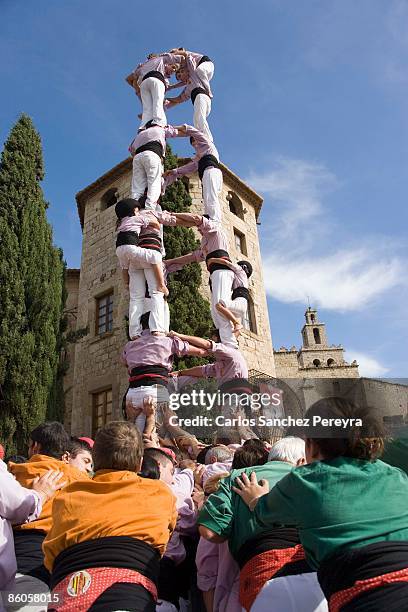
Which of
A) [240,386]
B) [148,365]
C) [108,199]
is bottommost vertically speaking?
[240,386]

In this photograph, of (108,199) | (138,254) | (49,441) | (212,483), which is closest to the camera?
(212,483)

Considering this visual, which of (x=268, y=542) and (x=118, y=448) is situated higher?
(x=118, y=448)

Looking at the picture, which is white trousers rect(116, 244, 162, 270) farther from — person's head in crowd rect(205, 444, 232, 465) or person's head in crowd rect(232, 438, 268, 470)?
person's head in crowd rect(232, 438, 268, 470)

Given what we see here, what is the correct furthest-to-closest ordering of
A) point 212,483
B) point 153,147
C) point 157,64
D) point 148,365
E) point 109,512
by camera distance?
point 157,64 → point 153,147 → point 148,365 → point 212,483 → point 109,512

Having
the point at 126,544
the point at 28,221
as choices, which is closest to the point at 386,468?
the point at 126,544

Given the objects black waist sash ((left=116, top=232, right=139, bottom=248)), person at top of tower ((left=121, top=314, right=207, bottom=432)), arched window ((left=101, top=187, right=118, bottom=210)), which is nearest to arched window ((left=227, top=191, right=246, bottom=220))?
arched window ((left=101, top=187, right=118, bottom=210))

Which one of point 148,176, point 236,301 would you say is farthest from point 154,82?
point 236,301

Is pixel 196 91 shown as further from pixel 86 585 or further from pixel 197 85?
pixel 86 585

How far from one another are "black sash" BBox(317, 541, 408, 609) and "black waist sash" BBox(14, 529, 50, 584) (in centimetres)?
152

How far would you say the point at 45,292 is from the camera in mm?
9922

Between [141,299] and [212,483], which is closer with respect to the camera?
[212,483]

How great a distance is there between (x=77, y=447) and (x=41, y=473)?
2.05 feet

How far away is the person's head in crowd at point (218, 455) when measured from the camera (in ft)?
11.0

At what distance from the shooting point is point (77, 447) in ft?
10.7
